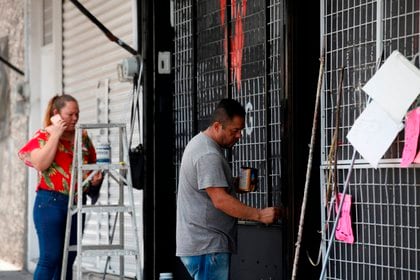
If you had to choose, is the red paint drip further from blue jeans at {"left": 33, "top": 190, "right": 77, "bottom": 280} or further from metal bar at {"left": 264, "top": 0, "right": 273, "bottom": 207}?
blue jeans at {"left": 33, "top": 190, "right": 77, "bottom": 280}

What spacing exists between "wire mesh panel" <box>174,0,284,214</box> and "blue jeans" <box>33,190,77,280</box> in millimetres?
1374

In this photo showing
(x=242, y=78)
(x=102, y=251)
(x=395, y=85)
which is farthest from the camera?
(x=102, y=251)

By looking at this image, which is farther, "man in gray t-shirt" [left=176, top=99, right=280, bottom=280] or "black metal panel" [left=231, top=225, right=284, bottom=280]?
"black metal panel" [left=231, top=225, right=284, bottom=280]

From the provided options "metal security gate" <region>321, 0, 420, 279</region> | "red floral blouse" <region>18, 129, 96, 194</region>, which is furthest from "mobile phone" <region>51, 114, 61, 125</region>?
"metal security gate" <region>321, 0, 420, 279</region>

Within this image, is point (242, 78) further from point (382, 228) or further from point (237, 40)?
point (382, 228)

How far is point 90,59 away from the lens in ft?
35.1

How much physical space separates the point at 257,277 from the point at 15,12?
23.1 ft

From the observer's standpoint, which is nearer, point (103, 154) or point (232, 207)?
point (232, 207)

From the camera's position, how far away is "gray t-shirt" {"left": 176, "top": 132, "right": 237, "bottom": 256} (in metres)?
5.56

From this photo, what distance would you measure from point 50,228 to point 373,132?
3072 mm

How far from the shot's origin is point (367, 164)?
18.5 ft

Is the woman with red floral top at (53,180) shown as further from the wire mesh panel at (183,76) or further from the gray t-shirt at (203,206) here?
the gray t-shirt at (203,206)

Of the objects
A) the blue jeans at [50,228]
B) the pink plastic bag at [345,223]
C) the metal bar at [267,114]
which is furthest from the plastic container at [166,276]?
the pink plastic bag at [345,223]

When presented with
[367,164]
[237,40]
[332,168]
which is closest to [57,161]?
[237,40]
